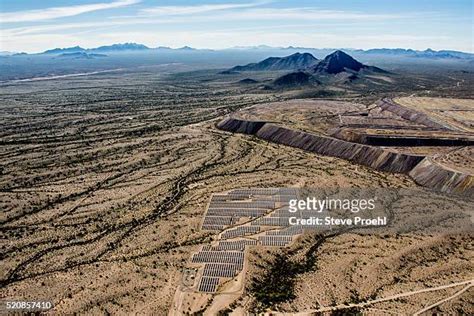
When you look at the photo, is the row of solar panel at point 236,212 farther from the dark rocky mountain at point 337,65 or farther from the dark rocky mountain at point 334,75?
the dark rocky mountain at point 337,65

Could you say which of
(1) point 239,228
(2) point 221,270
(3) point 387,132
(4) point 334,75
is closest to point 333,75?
(4) point 334,75

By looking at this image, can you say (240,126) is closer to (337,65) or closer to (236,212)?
(236,212)

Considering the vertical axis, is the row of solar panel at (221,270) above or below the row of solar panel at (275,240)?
below

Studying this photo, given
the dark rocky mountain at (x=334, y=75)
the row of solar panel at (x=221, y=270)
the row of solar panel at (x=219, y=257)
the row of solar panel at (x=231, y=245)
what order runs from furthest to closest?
the dark rocky mountain at (x=334, y=75) → the row of solar panel at (x=231, y=245) → the row of solar panel at (x=219, y=257) → the row of solar panel at (x=221, y=270)

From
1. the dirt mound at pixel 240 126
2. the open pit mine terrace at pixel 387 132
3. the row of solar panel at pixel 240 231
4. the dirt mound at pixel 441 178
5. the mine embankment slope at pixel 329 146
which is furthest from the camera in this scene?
the dirt mound at pixel 240 126

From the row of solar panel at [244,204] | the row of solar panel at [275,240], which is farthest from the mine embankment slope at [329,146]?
the row of solar panel at [275,240]

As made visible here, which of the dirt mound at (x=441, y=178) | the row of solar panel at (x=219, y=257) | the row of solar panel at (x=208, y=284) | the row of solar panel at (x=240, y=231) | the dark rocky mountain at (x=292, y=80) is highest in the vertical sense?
the dark rocky mountain at (x=292, y=80)

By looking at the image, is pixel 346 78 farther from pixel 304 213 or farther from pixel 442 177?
pixel 304 213
